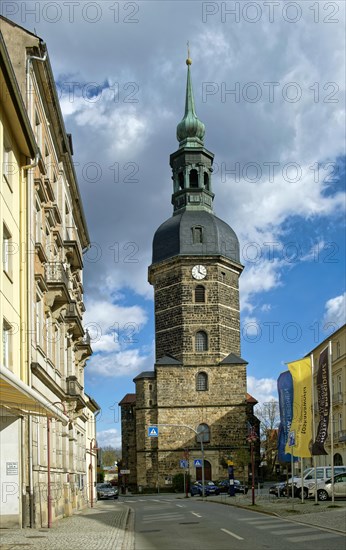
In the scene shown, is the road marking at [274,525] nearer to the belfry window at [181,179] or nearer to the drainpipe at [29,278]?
the drainpipe at [29,278]

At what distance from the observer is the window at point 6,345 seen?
63.8 feet

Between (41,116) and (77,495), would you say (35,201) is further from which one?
(77,495)

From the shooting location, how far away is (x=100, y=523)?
24.6 metres

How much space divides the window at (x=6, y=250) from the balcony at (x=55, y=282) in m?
4.60

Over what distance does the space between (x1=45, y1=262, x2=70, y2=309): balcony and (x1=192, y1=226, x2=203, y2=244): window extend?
51.0m

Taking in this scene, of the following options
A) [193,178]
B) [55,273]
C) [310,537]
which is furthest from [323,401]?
[193,178]

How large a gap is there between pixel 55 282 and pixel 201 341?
5070 cm

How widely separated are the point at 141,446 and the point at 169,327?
1103 cm

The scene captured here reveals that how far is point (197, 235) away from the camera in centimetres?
7712

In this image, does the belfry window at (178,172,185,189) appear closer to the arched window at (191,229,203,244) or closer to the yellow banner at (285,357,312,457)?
the arched window at (191,229,203,244)

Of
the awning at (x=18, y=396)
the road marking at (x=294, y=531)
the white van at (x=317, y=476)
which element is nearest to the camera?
the awning at (x=18, y=396)

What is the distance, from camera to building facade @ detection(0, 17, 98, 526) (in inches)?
784

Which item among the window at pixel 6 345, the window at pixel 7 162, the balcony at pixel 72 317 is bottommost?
the window at pixel 6 345

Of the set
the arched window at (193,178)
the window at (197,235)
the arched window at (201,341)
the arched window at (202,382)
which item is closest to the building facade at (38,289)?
the arched window at (202,382)
